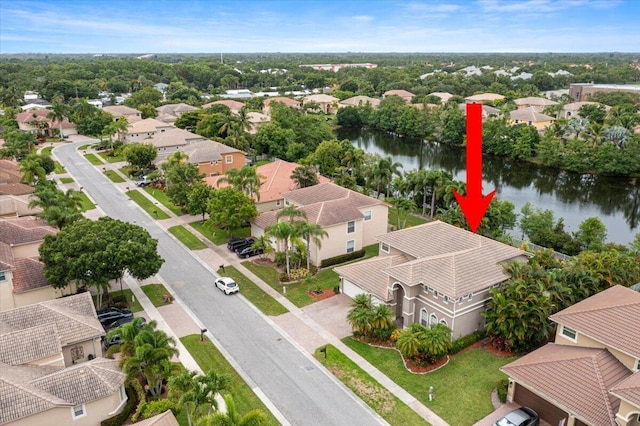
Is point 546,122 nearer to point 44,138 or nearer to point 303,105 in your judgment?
point 303,105

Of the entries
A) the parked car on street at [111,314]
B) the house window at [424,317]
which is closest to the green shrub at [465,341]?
the house window at [424,317]

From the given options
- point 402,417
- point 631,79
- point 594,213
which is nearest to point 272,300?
point 402,417

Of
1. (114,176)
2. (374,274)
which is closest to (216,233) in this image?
(374,274)

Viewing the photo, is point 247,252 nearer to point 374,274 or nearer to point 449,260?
point 374,274

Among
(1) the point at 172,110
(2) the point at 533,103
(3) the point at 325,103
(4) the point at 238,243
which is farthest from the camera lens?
(3) the point at 325,103

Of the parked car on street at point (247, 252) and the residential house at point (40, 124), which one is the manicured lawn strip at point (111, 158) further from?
the parked car on street at point (247, 252)
